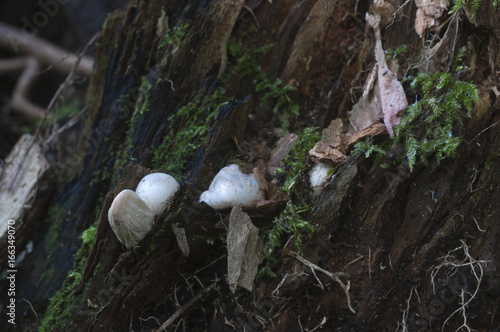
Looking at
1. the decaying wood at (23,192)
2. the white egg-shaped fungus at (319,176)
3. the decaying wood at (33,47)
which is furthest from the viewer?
the decaying wood at (33,47)


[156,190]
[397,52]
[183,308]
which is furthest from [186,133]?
[397,52]

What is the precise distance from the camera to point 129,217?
238 cm

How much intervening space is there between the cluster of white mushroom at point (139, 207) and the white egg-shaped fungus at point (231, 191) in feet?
0.74

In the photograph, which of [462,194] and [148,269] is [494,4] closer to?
[462,194]

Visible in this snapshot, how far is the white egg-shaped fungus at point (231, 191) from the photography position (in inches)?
101

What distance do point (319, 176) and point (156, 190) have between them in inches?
37.9

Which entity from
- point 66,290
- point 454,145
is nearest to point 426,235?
point 454,145

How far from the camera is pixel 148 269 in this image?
252cm

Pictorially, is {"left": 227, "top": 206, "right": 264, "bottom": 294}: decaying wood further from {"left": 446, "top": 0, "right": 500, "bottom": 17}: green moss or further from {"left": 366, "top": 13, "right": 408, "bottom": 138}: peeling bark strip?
{"left": 446, "top": 0, "right": 500, "bottom": 17}: green moss

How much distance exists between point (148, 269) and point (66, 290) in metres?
0.67

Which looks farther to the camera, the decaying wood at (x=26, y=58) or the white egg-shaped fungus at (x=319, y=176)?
the decaying wood at (x=26, y=58)

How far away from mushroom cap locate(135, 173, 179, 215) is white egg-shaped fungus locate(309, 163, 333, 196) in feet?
2.70

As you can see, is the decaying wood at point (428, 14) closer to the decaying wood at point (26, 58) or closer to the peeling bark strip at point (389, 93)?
the peeling bark strip at point (389, 93)

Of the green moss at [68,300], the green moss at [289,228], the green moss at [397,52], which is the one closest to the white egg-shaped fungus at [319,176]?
the green moss at [289,228]
